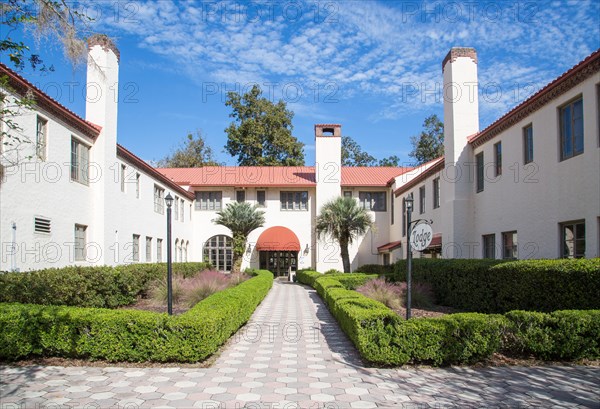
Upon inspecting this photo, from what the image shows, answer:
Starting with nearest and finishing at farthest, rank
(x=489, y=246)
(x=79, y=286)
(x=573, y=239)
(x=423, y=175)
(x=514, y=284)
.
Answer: (x=514, y=284), (x=573, y=239), (x=79, y=286), (x=489, y=246), (x=423, y=175)

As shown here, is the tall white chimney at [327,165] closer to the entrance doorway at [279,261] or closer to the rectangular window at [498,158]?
the entrance doorway at [279,261]

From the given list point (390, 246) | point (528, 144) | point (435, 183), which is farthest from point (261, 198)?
point (528, 144)

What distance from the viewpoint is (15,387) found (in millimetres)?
6754

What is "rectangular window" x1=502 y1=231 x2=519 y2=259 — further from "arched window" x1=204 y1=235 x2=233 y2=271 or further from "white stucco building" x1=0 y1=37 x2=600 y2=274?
"arched window" x1=204 y1=235 x2=233 y2=271

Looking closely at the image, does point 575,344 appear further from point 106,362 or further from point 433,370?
point 106,362

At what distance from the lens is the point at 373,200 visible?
34875 millimetres

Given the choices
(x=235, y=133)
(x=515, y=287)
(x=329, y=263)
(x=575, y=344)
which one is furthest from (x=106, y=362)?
(x=235, y=133)

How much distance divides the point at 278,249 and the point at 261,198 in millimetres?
4343

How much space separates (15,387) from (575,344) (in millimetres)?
9137

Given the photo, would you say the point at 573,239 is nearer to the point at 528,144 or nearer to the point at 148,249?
the point at 528,144

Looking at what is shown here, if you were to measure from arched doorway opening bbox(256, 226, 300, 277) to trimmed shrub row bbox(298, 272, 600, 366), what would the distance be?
24.2 m

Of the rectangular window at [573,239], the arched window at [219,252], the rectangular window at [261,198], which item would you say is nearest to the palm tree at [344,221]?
the rectangular window at [261,198]

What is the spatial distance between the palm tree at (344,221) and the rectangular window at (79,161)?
15.3 meters

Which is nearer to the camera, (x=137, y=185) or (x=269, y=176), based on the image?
(x=137, y=185)
